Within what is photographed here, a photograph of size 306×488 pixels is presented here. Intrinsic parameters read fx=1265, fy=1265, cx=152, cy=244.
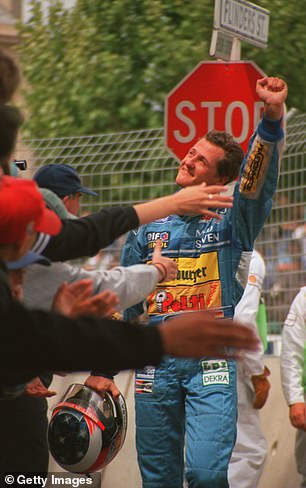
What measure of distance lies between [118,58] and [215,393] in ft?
52.8

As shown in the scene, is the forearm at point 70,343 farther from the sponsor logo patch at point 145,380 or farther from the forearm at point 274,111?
the sponsor logo patch at point 145,380

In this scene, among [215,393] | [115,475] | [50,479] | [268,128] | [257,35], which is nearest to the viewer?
[268,128]

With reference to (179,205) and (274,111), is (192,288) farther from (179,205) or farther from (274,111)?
(179,205)

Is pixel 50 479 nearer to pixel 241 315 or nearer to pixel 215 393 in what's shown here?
pixel 241 315

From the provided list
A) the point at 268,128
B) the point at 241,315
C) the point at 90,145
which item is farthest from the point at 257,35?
the point at 268,128

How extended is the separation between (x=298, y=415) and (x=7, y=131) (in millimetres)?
5241

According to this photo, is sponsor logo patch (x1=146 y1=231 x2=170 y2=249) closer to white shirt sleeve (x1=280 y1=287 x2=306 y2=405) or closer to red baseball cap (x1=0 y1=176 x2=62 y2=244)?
red baseball cap (x1=0 y1=176 x2=62 y2=244)

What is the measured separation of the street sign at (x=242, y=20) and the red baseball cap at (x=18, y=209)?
5.78 metres

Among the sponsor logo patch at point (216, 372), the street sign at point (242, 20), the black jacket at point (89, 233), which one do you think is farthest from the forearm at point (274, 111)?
the street sign at point (242, 20)

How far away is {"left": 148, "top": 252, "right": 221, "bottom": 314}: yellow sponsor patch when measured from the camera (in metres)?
6.57

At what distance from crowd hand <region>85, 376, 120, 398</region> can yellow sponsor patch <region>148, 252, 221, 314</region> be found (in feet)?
1.48

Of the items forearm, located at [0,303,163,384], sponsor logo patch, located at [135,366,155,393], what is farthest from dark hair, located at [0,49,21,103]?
sponsor logo patch, located at [135,366,155,393]

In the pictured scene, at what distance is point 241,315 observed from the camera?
9219mm

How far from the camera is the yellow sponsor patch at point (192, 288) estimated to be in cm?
657
